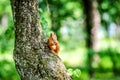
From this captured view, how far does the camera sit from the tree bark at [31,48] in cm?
533

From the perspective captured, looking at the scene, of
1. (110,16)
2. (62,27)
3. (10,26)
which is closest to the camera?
(10,26)

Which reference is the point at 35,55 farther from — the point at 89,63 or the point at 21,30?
the point at 89,63

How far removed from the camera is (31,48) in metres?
5.38

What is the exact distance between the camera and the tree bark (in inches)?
210

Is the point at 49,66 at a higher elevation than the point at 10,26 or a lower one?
lower

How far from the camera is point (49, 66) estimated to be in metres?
5.37

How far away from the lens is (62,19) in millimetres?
17125

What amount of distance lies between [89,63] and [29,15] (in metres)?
13.4

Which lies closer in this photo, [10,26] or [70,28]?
[10,26]

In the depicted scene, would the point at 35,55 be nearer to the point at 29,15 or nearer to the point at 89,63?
the point at 29,15

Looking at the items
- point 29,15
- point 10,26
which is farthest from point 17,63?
point 10,26

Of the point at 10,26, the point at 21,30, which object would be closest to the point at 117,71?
the point at 10,26

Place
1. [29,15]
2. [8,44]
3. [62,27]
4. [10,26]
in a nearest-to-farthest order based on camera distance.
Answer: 1. [29,15]
2. [10,26]
3. [8,44]
4. [62,27]

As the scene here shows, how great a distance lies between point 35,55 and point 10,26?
1.37 metres
